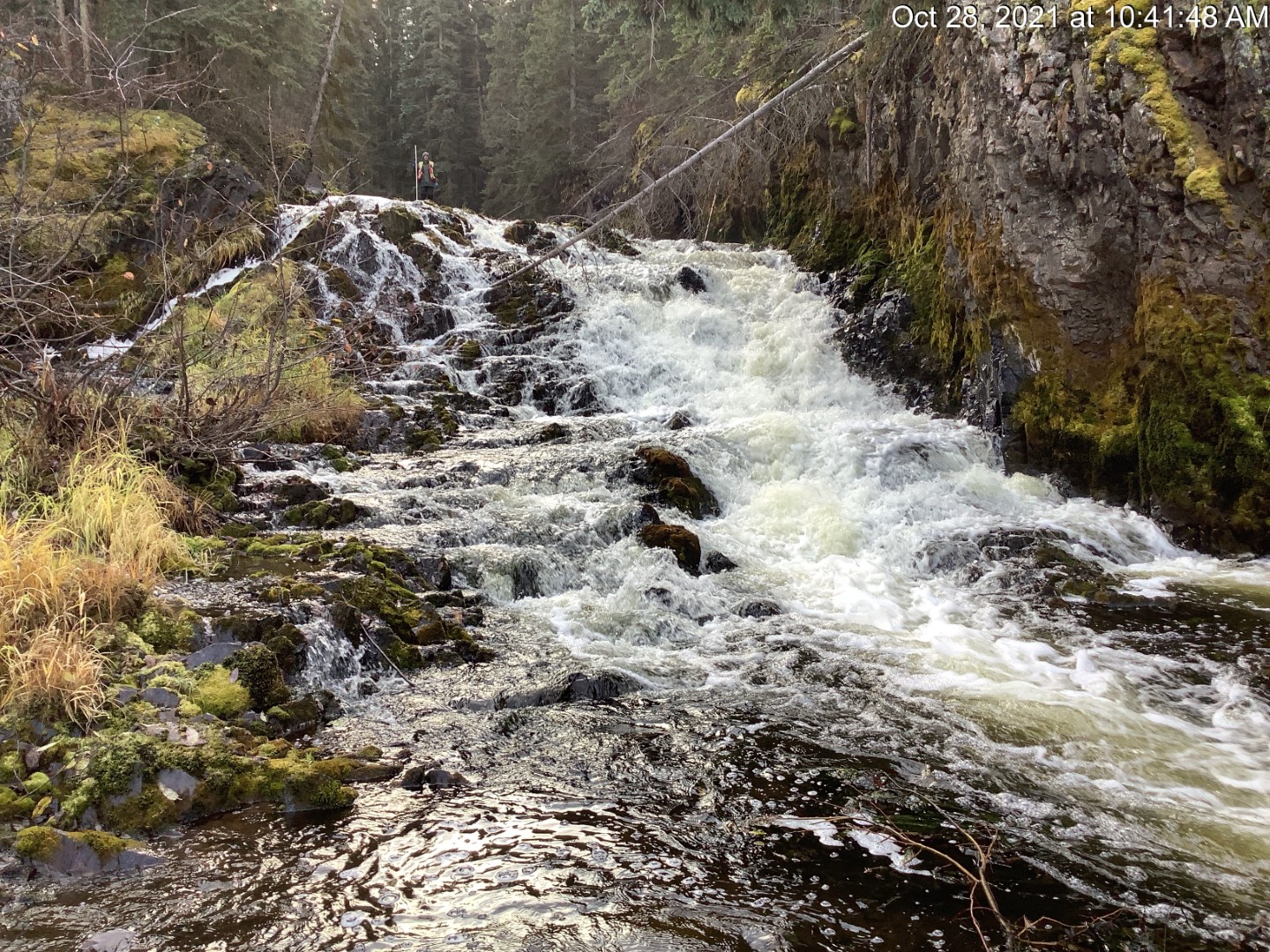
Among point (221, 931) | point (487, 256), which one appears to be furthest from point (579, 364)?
point (221, 931)

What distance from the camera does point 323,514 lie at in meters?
7.83

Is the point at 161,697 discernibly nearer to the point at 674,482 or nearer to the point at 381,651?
the point at 381,651

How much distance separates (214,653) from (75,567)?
0.93 m

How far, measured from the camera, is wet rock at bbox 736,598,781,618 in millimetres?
6746

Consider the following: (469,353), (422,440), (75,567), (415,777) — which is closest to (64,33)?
(422,440)

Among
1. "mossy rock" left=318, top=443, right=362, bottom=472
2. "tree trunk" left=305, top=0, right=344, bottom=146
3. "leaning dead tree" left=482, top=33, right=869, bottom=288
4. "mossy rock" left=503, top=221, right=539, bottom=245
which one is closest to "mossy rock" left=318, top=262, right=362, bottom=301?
"mossy rock" left=503, top=221, right=539, bottom=245

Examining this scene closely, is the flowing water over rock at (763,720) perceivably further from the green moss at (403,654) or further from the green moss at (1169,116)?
the green moss at (1169,116)

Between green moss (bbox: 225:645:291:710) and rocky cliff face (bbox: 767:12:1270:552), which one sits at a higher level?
rocky cliff face (bbox: 767:12:1270:552)

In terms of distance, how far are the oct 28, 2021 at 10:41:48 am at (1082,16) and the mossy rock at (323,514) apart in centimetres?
941

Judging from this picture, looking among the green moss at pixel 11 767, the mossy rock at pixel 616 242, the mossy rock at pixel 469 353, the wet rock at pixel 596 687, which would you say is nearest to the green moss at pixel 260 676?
the green moss at pixel 11 767

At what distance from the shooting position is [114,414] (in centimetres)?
646

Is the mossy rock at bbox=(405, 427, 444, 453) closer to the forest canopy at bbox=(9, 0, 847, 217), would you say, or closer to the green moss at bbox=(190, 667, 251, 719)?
the forest canopy at bbox=(9, 0, 847, 217)

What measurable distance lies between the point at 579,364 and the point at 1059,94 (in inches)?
326

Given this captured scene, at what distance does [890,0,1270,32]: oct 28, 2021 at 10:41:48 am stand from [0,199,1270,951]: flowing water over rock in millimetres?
4869
